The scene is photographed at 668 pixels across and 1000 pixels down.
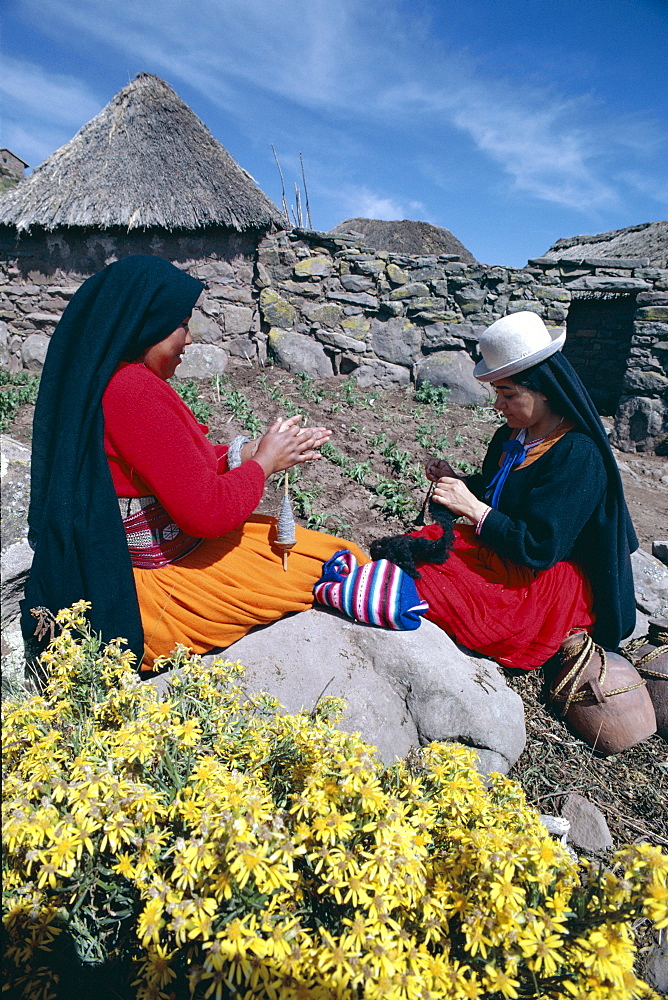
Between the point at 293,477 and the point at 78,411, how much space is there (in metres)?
2.70

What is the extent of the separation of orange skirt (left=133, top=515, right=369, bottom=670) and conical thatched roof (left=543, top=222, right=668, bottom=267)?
874cm

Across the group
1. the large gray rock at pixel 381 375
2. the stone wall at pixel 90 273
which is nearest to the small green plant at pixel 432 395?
the large gray rock at pixel 381 375

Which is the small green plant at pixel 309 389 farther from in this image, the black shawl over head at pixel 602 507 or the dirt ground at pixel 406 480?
the black shawl over head at pixel 602 507

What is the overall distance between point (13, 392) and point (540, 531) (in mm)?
5929

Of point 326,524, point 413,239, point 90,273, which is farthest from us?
point 413,239

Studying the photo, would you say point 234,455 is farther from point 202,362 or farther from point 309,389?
point 202,362

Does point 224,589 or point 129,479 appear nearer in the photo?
point 129,479

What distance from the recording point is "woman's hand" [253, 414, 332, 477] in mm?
2117

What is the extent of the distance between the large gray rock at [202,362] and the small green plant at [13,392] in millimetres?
1655

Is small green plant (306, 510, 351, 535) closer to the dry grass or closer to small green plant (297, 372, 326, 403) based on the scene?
the dry grass

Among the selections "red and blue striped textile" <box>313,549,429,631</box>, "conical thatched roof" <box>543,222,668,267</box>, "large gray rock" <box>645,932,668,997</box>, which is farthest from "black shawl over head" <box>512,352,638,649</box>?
"conical thatched roof" <box>543,222,668,267</box>

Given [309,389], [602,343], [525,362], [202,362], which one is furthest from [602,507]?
[602,343]

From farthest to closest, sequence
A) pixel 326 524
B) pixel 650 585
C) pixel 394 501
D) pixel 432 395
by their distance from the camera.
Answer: pixel 432 395 → pixel 394 501 → pixel 326 524 → pixel 650 585

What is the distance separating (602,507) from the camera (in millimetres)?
2268
